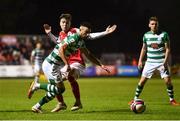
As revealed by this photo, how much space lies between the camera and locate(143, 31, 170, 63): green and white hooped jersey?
1628cm

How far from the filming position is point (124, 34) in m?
71.1

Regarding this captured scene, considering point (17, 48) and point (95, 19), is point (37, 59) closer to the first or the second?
point (17, 48)

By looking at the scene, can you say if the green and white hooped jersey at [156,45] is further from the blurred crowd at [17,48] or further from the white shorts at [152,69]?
the blurred crowd at [17,48]

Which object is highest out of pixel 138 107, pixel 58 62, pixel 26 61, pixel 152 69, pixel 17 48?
pixel 17 48

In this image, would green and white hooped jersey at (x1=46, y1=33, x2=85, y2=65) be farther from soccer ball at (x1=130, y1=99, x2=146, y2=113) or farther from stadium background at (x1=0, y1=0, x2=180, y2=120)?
stadium background at (x1=0, y1=0, x2=180, y2=120)

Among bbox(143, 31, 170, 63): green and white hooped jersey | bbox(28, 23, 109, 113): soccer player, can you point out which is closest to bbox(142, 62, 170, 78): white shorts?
bbox(143, 31, 170, 63): green and white hooped jersey

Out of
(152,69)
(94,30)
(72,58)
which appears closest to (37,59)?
(152,69)

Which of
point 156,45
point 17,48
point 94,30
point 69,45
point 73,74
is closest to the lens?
point 69,45

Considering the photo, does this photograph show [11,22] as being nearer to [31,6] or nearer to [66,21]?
[31,6]

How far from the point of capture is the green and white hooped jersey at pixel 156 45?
16281 mm

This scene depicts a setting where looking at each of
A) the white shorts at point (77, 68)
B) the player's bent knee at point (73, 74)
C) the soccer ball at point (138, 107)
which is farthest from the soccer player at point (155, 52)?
the soccer ball at point (138, 107)

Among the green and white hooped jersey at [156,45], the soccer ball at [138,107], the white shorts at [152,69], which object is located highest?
the green and white hooped jersey at [156,45]

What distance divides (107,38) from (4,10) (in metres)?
12.0

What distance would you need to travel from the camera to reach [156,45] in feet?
53.6
